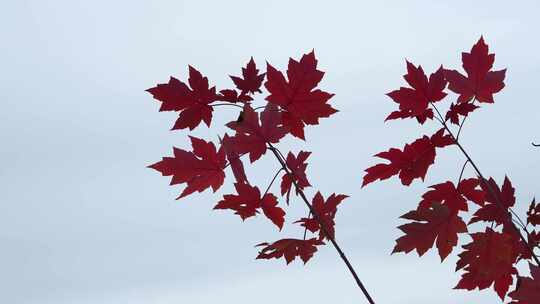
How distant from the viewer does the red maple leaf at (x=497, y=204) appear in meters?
2.90

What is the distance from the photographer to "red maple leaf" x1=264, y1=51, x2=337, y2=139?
106 inches

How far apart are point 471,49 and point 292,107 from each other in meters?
0.90

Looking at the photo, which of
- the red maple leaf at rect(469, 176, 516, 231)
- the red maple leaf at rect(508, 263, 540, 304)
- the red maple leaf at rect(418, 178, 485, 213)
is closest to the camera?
the red maple leaf at rect(508, 263, 540, 304)

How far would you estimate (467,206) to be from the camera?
312cm

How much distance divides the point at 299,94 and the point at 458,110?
2.79 feet

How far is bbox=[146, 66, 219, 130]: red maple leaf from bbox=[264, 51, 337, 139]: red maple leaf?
258 mm

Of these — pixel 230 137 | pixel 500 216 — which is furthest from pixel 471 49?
pixel 230 137

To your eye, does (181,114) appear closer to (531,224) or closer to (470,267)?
(470,267)

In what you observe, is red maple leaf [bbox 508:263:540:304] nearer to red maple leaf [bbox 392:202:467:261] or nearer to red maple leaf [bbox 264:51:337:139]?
red maple leaf [bbox 392:202:467:261]

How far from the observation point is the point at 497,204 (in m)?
2.89

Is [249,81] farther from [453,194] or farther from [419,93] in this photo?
[453,194]

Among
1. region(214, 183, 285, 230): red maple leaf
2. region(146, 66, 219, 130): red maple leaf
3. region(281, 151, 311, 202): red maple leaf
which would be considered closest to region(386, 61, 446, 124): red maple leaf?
region(281, 151, 311, 202): red maple leaf

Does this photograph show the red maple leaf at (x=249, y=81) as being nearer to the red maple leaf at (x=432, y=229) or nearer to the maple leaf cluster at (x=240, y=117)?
the maple leaf cluster at (x=240, y=117)

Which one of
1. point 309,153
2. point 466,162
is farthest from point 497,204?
point 309,153
